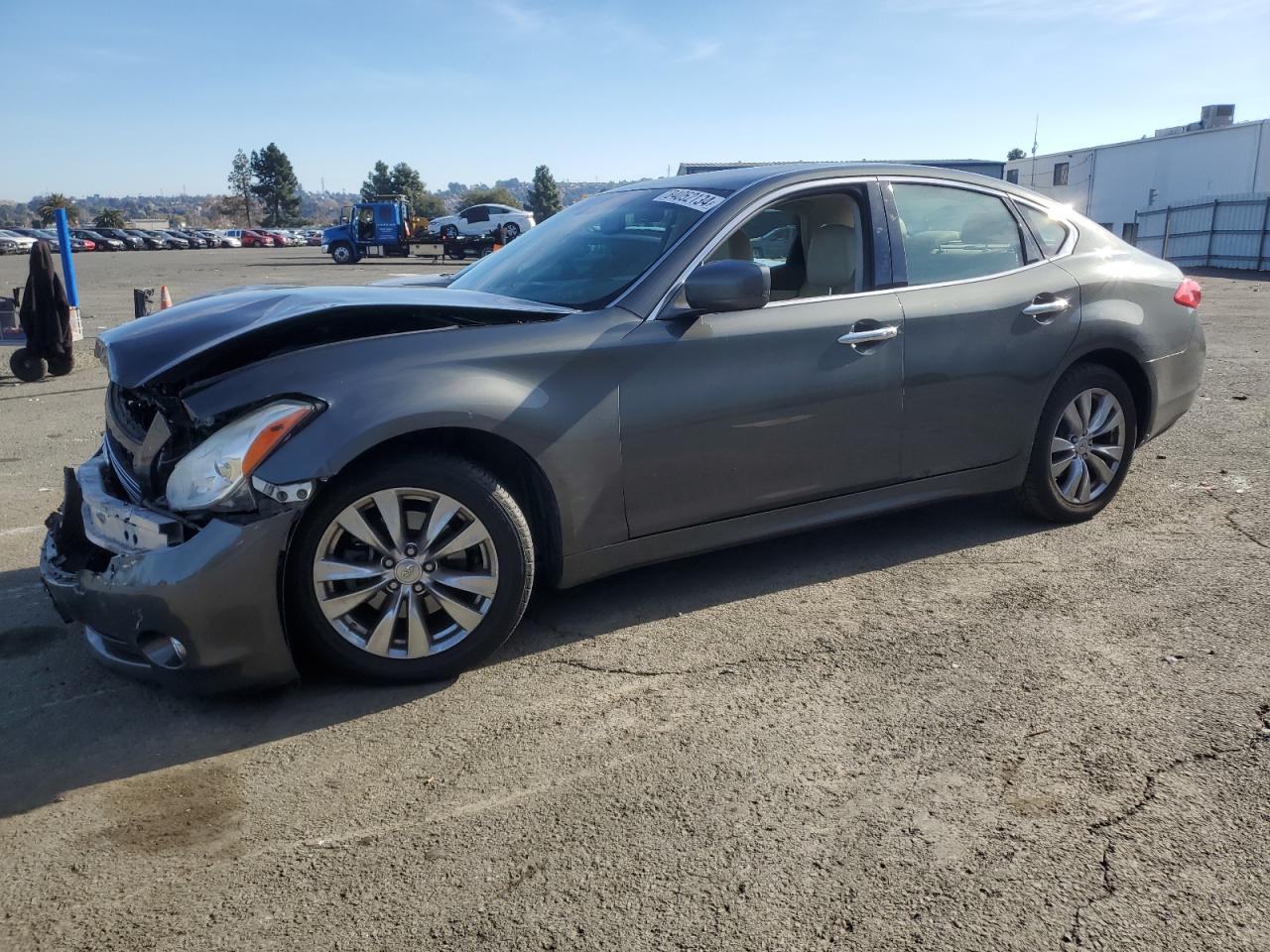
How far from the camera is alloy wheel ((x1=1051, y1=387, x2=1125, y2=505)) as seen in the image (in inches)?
190

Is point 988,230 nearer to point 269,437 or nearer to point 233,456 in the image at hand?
point 269,437

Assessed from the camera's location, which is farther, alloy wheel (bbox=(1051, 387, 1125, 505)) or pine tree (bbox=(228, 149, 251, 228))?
pine tree (bbox=(228, 149, 251, 228))

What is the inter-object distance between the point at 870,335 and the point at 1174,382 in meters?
1.99

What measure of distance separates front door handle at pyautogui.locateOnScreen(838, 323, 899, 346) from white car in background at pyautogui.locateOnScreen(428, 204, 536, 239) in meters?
39.9

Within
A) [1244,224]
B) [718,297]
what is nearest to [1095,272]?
[718,297]

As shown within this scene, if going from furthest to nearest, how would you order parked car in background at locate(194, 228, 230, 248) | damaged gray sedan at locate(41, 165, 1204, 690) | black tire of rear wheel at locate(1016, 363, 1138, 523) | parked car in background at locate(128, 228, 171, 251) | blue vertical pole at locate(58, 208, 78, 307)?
parked car in background at locate(194, 228, 230, 248) → parked car in background at locate(128, 228, 171, 251) → blue vertical pole at locate(58, 208, 78, 307) → black tire of rear wheel at locate(1016, 363, 1138, 523) → damaged gray sedan at locate(41, 165, 1204, 690)

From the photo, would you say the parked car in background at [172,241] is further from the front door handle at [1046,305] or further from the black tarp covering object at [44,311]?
the front door handle at [1046,305]

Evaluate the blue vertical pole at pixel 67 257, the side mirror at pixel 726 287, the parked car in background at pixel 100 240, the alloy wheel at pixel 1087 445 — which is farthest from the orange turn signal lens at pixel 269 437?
the parked car in background at pixel 100 240

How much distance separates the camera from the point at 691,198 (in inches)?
168

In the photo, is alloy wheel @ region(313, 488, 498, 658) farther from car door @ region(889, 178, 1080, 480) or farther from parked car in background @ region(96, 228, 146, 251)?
parked car in background @ region(96, 228, 146, 251)

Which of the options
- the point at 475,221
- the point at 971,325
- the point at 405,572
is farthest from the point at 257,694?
the point at 475,221

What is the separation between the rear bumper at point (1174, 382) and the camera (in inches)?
199

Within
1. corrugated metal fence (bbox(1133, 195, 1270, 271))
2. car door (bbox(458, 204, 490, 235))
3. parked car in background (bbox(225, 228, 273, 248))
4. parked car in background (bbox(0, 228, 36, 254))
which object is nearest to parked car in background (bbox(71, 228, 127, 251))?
parked car in background (bbox(0, 228, 36, 254))

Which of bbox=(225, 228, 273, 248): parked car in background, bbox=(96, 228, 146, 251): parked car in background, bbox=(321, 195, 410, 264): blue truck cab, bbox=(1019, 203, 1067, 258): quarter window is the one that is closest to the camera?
bbox=(1019, 203, 1067, 258): quarter window
